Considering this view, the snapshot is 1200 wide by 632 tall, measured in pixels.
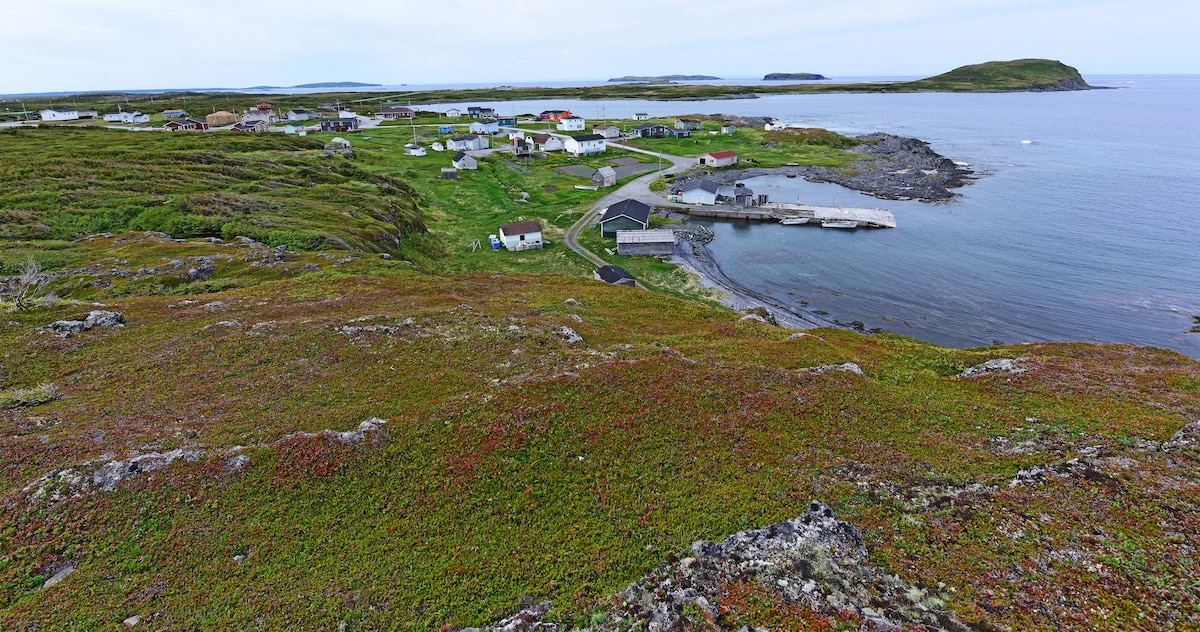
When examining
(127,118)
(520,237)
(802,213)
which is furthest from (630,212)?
(127,118)

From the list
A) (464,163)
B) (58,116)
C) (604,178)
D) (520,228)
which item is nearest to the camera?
(520,228)

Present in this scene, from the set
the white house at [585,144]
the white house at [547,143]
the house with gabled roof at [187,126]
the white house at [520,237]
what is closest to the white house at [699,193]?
the white house at [520,237]

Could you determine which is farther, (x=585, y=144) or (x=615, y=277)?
(x=585, y=144)

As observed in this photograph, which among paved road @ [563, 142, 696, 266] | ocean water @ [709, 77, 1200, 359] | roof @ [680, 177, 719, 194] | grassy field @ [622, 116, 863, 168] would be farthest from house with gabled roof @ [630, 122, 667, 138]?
roof @ [680, 177, 719, 194]

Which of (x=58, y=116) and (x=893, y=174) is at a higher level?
(x=58, y=116)

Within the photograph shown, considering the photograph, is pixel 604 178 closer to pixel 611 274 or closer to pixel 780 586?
pixel 611 274

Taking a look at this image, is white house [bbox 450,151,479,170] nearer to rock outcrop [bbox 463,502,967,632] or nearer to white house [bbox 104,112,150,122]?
rock outcrop [bbox 463,502,967,632]

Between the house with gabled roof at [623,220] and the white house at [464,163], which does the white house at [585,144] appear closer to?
the white house at [464,163]
